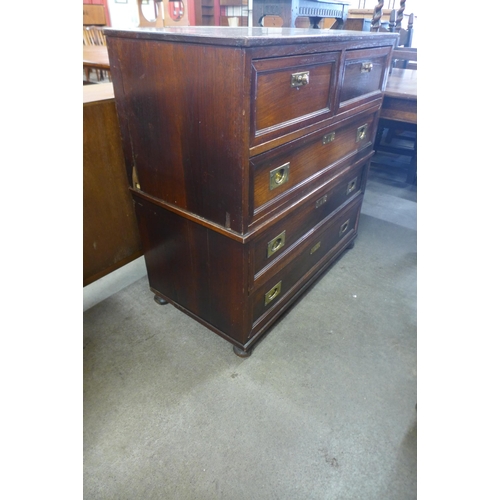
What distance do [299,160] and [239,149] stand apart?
0.36 m

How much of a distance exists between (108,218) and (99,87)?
570 millimetres

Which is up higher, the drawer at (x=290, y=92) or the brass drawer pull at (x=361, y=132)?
the drawer at (x=290, y=92)

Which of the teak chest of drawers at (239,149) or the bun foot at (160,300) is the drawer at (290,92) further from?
the bun foot at (160,300)

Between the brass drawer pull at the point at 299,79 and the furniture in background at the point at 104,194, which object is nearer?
the brass drawer pull at the point at 299,79

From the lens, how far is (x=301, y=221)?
4.74 ft

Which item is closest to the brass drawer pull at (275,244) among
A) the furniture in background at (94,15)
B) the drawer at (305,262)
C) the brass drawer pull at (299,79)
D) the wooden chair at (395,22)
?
the drawer at (305,262)

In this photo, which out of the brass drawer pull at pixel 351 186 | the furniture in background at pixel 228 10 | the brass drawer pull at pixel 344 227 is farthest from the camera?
the furniture in background at pixel 228 10

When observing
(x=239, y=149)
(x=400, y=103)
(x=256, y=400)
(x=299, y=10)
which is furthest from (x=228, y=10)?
(x=256, y=400)

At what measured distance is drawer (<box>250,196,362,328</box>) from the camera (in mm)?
1408

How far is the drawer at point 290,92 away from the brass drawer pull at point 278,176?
0.12m

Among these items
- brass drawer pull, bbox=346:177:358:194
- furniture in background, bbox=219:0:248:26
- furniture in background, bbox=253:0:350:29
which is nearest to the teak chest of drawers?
brass drawer pull, bbox=346:177:358:194

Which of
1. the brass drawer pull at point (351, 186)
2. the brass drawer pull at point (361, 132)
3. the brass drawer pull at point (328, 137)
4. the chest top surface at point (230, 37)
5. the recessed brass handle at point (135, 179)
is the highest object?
the chest top surface at point (230, 37)

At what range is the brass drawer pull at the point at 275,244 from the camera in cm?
129
